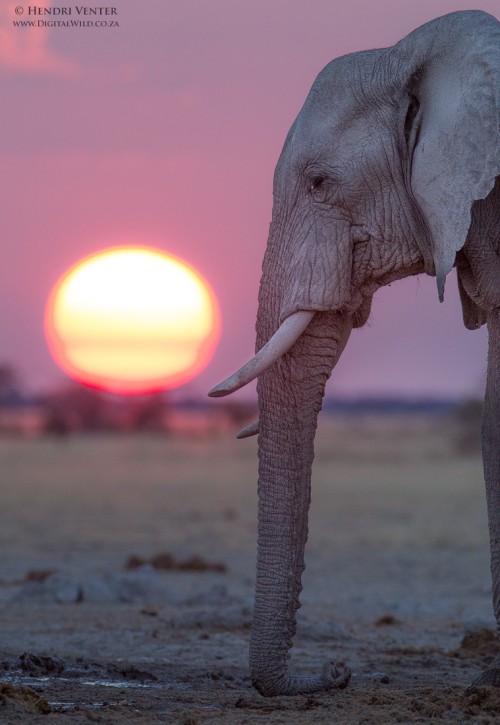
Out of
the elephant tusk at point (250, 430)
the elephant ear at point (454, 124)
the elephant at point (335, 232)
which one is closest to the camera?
the elephant ear at point (454, 124)

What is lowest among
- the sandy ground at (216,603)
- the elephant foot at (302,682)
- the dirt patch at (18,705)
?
the dirt patch at (18,705)

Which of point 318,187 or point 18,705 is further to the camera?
point 318,187

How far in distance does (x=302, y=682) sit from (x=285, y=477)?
0.85 m

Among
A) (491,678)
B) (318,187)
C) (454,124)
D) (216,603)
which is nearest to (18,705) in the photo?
(491,678)

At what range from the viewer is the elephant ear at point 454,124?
5680mm

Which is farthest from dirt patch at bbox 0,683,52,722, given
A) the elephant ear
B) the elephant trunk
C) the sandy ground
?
the elephant ear

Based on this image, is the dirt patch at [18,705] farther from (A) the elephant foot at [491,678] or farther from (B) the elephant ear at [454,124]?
(B) the elephant ear at [454,124]

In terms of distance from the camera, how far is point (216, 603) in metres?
10.2

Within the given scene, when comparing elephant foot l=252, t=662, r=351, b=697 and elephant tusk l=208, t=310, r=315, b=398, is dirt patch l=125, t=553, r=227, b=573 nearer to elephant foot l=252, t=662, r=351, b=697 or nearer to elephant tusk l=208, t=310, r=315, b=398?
elephant foot l=252, t=662, r=351, b=697

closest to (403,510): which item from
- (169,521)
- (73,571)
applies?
(169,521)

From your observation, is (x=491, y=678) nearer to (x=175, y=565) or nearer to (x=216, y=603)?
(x=216, y=603)

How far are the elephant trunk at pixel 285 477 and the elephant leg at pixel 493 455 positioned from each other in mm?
803

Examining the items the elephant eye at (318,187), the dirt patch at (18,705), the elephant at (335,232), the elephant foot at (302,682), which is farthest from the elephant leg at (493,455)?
the dirt patch at (18,705)

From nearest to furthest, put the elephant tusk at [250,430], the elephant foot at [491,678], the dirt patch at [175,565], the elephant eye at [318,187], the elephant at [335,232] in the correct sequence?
1. the elephant at [335,232]
2. the elephant eye at [318,187]
3. the elephant foot at [491,678]
4. the elephant tusk at [250,430]
5. the dirt patch at [175,565]
